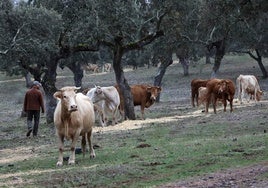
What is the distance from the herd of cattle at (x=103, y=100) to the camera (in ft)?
43.8

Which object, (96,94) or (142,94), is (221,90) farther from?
(96,94)

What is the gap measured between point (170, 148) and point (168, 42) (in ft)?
70.9

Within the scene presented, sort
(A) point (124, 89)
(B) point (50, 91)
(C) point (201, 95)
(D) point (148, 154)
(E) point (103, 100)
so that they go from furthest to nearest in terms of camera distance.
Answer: (C) point (201, 95)
(B) point (50, 91)
(A) point (124, 89)
(E) point (103, 100)
(D) point (148, 154)

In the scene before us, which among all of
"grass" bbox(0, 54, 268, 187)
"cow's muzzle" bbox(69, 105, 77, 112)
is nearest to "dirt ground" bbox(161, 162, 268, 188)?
"grass" bbox(0, 54, 268, 187)

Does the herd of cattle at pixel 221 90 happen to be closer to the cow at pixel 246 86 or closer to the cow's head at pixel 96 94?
the cow at pixel 246 86

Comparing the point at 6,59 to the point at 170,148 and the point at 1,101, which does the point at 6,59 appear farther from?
the point at 1,101

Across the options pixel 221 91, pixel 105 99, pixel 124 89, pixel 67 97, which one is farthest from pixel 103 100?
pixel 67 97

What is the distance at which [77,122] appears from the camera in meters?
13.5

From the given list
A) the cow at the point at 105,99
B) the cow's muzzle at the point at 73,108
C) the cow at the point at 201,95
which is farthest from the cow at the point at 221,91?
the cow's muzzle at the point at 73,108

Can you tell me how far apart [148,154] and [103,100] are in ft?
36.9

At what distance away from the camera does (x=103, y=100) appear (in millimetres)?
25078

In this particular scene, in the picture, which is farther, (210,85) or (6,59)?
(210,85)

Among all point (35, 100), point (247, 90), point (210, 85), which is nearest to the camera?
point (35, 100)

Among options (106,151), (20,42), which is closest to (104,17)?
(20,42)
